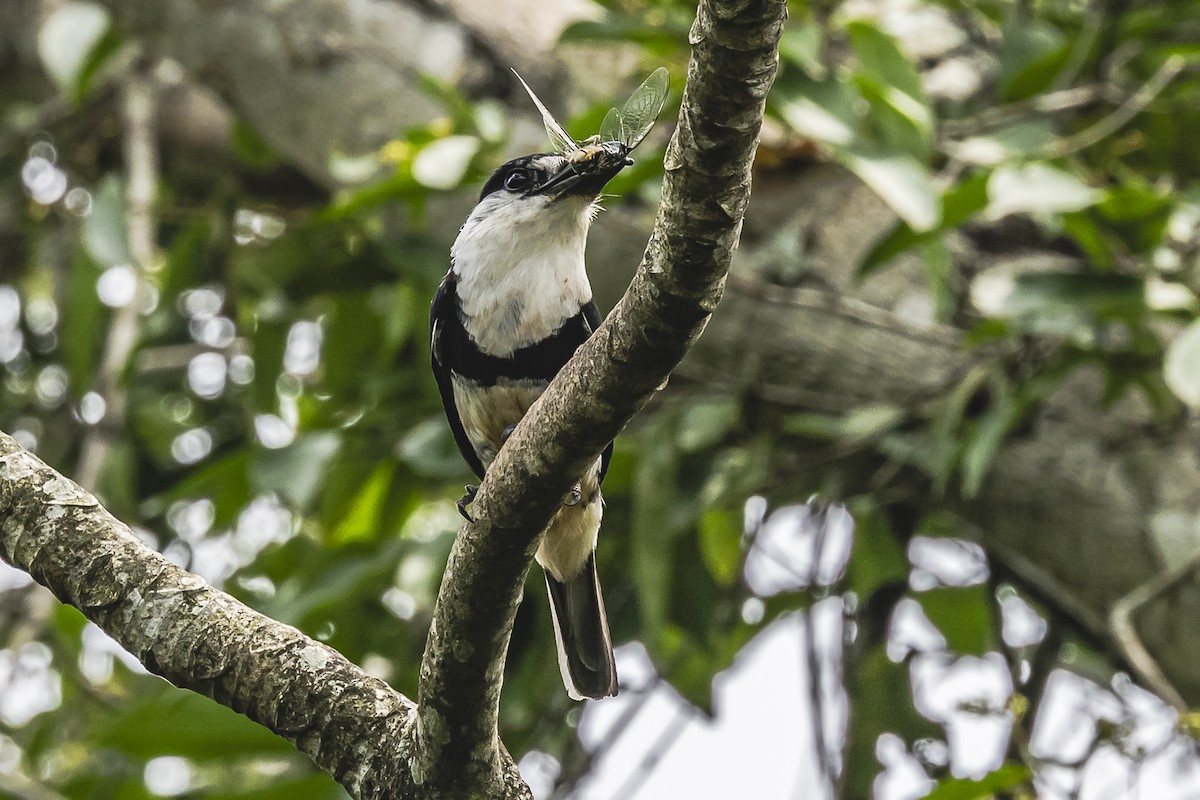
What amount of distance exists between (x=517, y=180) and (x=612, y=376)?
4.52 feet

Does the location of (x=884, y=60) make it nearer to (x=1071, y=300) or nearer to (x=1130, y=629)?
(x=1071, y=300)

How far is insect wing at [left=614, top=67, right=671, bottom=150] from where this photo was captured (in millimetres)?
1778

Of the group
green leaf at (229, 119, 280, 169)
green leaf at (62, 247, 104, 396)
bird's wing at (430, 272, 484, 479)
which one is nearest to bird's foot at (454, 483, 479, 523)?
bird's wing at (430, 272, 484, 479)

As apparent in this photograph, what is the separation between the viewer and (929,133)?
3146 mm

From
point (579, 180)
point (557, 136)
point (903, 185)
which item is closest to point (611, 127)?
point (557, 136)

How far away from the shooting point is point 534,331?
256 cm

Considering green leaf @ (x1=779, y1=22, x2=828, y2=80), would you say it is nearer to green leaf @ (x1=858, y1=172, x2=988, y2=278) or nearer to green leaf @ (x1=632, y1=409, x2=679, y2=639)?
green leaf @ (x1=858, y1=172, x2=988, y2=278)

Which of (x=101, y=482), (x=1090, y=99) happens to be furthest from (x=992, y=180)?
(x=101, y=482)

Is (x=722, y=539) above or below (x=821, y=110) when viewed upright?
below

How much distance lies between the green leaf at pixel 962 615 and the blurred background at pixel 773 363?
0.01 meters

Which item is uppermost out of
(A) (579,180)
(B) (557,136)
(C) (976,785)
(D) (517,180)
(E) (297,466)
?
(B) (557,136)

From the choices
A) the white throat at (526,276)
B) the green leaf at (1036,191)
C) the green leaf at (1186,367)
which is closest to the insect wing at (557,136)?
the white throat at (526,276)

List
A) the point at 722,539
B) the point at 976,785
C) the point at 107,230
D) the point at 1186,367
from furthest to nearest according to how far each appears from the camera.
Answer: the point at 107,230, the point at 722,539, the point at 1186,367, the point at 976,785

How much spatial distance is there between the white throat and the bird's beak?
0.03 m
